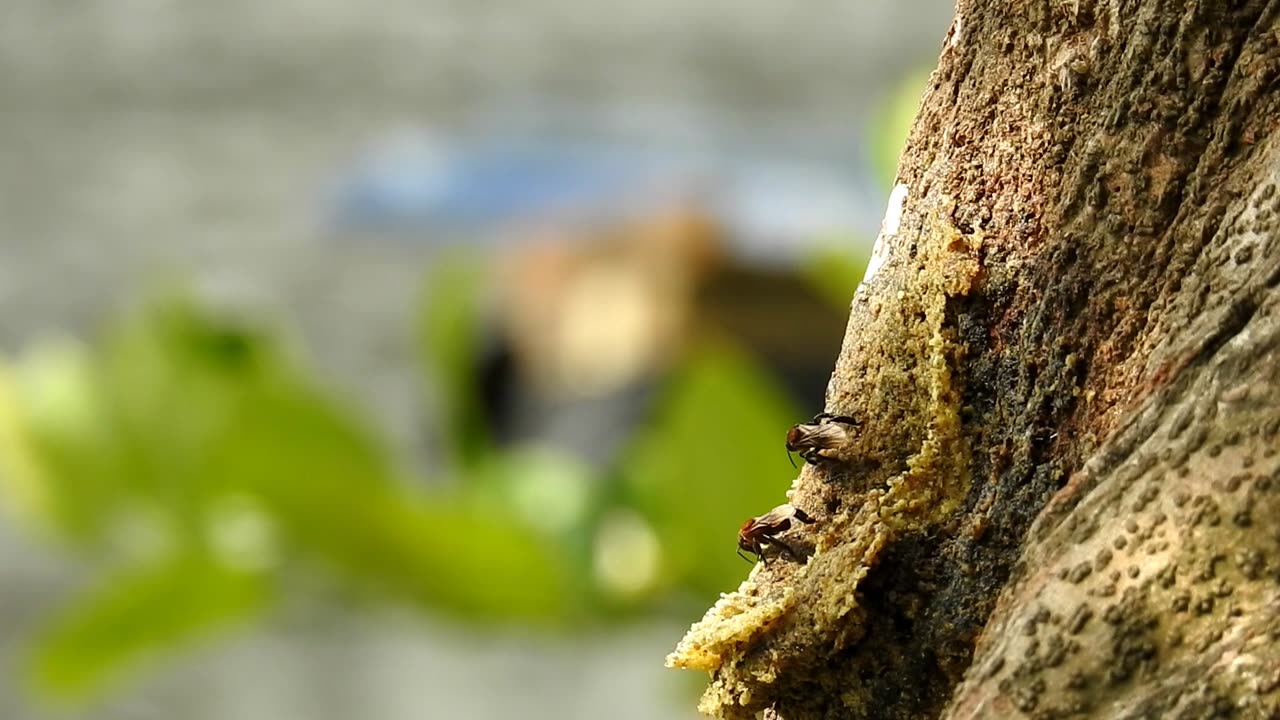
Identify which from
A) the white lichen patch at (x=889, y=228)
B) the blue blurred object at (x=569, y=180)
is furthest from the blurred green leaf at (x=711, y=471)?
the blue blurred object at (x=569, y=180)

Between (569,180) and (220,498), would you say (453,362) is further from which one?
(569,180)

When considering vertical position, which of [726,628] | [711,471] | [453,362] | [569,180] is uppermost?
[569,180]

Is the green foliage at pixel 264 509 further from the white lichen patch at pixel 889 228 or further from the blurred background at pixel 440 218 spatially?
the white lichen patch at pixel 889 228

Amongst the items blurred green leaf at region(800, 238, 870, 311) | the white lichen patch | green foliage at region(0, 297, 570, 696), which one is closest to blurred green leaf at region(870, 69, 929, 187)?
blurred green leaf at region(800, 238, 870, 311)

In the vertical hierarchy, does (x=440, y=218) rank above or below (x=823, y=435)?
above

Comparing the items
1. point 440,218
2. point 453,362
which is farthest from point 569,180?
point 453,362
